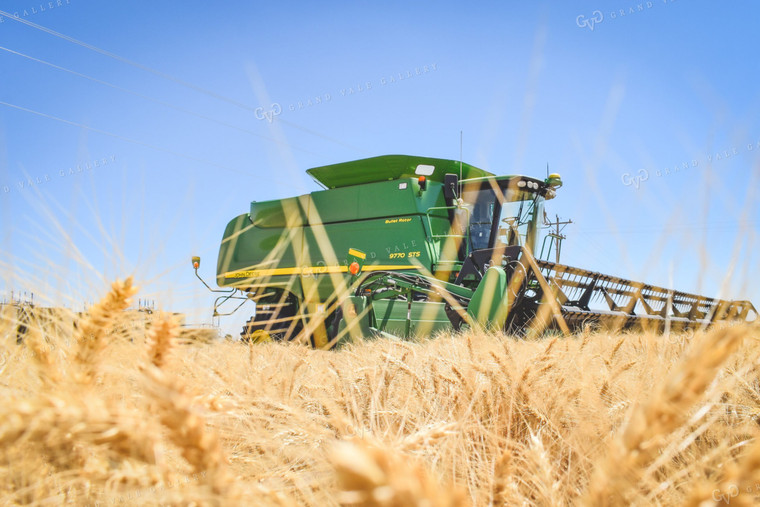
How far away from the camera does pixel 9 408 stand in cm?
57

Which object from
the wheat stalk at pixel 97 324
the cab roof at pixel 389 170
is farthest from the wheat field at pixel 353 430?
the cab roof at pixel 389 170

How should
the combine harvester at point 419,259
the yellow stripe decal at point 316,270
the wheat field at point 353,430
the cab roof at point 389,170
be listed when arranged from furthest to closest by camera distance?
the cab roof at point 389,170, the yellow stripe decal at point 316,270, the combine harvester at point 419,259, the wheat field at point 353,430

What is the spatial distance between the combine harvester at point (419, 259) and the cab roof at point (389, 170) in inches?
0.9

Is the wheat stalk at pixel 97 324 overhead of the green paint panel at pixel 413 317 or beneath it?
overhead

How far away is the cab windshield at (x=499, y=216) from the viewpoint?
6.86 meters

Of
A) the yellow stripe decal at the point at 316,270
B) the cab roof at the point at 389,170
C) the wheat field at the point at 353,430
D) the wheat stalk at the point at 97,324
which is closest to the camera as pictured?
the wheat field at the point at 353,430

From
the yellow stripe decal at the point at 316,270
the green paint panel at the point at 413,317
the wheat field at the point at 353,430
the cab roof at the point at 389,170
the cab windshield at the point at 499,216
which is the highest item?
the cab roof at the point at 389,170

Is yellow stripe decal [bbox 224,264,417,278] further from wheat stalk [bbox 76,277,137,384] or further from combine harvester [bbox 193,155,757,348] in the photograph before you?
wheat stalk [bbox 76,277,137,384]

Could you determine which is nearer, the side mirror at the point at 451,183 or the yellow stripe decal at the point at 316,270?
the side mirror at the point at 451,183

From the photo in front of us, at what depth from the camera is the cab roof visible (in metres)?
7.85

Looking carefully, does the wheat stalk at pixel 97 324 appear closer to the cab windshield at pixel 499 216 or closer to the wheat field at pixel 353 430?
the wheat field at pixel 353 430

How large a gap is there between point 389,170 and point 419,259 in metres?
1.92

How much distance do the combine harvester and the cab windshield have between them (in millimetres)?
16

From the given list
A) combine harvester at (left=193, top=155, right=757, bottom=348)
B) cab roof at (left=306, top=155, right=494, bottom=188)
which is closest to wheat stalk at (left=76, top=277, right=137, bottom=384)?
combine harvester at (left=193, top=155, right=757, bottom=348)
